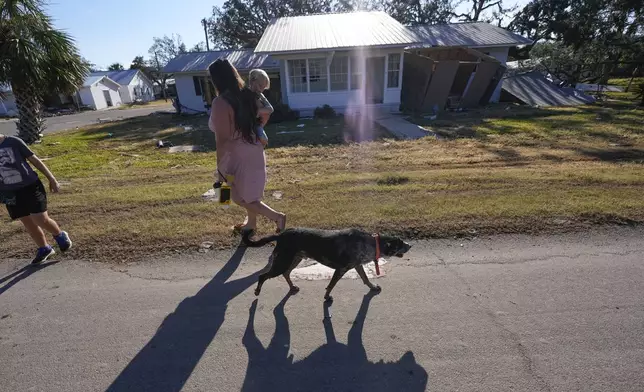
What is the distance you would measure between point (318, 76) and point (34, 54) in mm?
9749

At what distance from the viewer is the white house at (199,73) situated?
703 inches

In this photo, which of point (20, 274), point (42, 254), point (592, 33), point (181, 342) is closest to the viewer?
point (181, 342)

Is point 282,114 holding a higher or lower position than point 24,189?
lower

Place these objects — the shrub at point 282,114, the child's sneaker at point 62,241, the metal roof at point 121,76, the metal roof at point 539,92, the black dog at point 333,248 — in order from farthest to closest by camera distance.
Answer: the metal roof at point 121,76
the metal roof at point 539,92
the shrub at point 282,114
the child's sneaker at point 62,241
the black dog at point 333,248

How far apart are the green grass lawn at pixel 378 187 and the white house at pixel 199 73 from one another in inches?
366

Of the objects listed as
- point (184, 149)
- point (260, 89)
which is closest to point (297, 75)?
point (184, 149)

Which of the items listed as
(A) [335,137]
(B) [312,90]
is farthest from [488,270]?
(B) [312,90]

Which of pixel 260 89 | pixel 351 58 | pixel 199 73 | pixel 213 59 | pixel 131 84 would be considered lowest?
pixel 131 84

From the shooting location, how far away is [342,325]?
249cm

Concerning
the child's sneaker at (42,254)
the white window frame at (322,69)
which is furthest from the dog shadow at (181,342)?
the white window frame at (322,69)

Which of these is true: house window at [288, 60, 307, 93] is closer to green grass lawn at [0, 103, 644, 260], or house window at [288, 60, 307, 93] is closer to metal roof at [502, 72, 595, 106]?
green grass lawn at [0, 103, 644, 260]

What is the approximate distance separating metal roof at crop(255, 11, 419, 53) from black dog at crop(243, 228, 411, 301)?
1205 centimetres

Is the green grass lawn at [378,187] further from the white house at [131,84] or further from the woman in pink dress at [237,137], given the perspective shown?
the white house at [131,84]

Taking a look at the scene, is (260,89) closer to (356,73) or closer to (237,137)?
(237,137)
